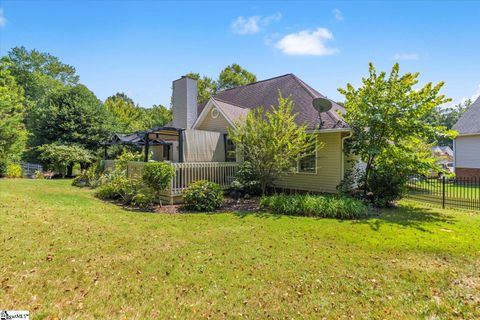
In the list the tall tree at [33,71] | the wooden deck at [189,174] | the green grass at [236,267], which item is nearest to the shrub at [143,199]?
the wooden deck at [189,174]

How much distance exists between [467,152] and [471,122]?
7.64 feet

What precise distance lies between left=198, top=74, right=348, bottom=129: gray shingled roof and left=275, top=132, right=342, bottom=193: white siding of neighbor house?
0.70 meters

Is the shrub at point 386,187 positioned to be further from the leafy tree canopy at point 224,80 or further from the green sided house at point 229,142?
the leafy tree canopy at point 224,80

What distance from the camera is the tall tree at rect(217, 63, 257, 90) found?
95.6ft

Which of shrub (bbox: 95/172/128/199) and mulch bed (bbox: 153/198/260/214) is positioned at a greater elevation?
shrub (bbox: 95/172/128/199)

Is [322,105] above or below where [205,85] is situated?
below

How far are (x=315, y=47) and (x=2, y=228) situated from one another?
13.0 m

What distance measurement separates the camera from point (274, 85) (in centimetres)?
1512

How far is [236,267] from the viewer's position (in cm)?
425

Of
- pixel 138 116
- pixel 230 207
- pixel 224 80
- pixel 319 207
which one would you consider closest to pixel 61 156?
pixel 230 207

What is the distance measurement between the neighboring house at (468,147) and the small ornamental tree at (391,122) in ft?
43.8

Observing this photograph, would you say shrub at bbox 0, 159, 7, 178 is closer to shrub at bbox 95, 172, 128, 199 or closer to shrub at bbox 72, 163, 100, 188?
shrub at bbox 72, 163, 100, 188

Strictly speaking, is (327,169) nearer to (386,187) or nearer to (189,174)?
(386,187)

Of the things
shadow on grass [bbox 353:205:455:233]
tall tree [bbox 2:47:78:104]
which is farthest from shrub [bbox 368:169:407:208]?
tall tree [bbox 2:47:78:104]
